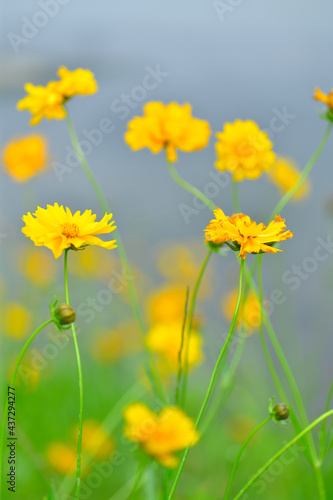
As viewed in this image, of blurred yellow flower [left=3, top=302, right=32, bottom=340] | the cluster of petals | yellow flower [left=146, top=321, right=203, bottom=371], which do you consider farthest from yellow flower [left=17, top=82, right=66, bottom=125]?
blurred yellow flower [left=3, top=302, right=32, bottom=340]

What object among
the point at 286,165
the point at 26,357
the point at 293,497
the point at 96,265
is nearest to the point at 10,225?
the point at 96,265

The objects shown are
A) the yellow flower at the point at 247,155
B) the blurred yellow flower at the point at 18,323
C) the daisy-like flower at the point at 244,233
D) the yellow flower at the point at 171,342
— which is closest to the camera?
the daisy-like flower at the point at 244,233

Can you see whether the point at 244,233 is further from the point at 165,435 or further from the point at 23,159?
the point at 23,159

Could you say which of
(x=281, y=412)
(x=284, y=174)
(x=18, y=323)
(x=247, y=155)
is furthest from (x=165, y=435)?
(x=18, y=323)

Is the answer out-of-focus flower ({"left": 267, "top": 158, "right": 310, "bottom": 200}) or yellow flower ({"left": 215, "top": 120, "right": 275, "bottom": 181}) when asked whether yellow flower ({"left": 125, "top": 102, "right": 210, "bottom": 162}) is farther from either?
out-of-focus flower ({"left": 267, "top": 158, "right": 310, "bottom": 200})

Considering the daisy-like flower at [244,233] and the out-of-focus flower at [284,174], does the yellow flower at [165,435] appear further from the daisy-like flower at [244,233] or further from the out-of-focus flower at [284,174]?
the out-of-focus flower at [284,174]

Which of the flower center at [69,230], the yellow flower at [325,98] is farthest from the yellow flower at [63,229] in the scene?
the yellow flower at [325,98]
